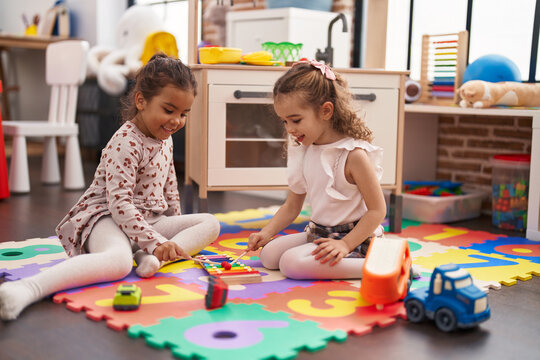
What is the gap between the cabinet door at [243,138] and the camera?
90.4 inches

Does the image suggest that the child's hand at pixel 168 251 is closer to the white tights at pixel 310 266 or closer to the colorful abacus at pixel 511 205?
the white tights at pixel 310 266

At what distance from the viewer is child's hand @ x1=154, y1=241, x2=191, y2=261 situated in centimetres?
166

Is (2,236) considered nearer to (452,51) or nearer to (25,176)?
(25,176)

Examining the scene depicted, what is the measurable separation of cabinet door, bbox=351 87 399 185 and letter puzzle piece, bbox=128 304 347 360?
3.82ft

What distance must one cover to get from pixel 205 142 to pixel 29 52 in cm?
380

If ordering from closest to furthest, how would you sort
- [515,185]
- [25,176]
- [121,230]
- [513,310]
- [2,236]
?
[513,310] → [121,230] → [2,236] → [515,185] → [25,176]

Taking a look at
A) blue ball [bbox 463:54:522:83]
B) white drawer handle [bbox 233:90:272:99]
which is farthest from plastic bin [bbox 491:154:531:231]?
white drawer handle [bbox 233:90:272:99]

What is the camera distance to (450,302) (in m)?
1.33

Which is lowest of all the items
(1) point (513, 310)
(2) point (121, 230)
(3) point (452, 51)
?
(1) point (513, 310)

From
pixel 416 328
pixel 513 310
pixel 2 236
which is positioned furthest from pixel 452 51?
pixel 2 236

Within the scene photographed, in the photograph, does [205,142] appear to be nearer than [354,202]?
No

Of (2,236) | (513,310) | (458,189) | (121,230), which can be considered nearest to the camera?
(513,310)

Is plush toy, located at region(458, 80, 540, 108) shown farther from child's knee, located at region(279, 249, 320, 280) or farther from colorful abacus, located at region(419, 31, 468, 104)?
child's knee, located at region(279, 249, 320, 280)

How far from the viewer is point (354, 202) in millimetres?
Result: 1761
